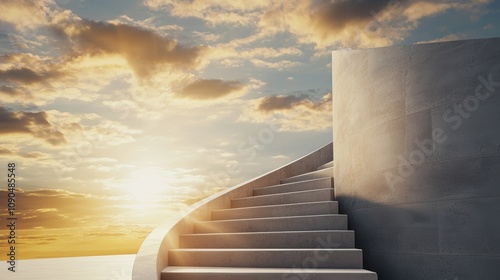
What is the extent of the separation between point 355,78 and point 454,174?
7.16 feet

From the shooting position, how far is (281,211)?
23.3 feet

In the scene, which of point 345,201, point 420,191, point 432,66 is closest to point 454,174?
point 420,191

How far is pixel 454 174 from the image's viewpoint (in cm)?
489

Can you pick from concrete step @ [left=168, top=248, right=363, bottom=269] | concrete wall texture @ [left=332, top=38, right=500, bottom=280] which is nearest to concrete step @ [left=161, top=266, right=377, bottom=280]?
concrete step @ [left=168, top=248, right=363, bottom=269]

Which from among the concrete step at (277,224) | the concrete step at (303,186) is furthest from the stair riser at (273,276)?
the concrete step at (303,186)

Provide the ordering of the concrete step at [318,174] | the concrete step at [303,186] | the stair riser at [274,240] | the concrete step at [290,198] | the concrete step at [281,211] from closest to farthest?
the stair riser at [274,240] → the concrete step at [281,211] → the concrete step at [290,198] → the concrete step at [303,186] → the concrete step at [318,174]

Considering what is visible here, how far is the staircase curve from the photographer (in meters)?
5.29

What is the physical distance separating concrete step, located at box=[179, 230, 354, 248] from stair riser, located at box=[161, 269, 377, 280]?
0.79 m

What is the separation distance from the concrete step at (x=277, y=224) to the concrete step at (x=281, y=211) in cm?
35

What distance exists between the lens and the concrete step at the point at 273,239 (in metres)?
5.93

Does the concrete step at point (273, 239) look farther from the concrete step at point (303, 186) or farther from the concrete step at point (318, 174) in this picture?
the concrete step at point (318, 174)

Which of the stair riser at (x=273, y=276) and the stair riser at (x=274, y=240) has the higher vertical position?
the stair riser at (x=274, y=240)

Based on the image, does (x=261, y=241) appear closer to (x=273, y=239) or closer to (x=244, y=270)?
(x=273, y=239)

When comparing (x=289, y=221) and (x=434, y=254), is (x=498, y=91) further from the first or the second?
(x=289, y=221)
